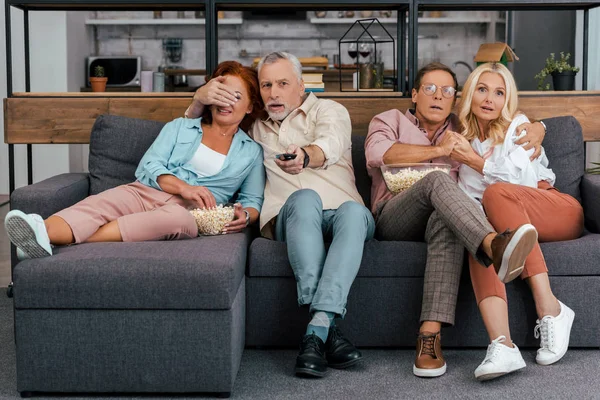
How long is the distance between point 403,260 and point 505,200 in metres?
0.39

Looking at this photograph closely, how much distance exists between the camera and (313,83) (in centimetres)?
364

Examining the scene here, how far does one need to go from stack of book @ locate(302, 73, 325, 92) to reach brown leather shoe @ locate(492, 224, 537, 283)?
1.60 meters

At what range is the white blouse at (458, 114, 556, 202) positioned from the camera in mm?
2777

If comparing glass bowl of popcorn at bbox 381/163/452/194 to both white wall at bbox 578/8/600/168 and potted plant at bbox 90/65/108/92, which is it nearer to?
potted plant at bbox 90/65/108/92

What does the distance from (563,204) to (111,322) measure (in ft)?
5.26

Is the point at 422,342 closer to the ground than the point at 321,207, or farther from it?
closer to the ground

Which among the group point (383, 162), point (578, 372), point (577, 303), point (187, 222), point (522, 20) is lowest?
point (578, 372)

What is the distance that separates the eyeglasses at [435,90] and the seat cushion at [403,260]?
666 millimetres

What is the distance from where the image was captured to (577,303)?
260cm

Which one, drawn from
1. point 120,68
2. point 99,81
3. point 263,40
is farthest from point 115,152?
point 263,40

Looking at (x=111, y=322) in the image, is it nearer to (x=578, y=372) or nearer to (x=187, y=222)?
(x=187, y=222)

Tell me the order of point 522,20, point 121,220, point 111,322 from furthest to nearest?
point 522,20
point 121,220
point 111,322

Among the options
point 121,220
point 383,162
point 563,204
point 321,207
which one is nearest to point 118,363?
point 121,220

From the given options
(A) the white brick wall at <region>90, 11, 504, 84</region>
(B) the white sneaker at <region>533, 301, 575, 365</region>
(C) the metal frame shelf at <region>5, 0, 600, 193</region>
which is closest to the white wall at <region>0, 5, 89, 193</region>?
(A) the white brick wall at <region>90, 11, 504, 84</region>
